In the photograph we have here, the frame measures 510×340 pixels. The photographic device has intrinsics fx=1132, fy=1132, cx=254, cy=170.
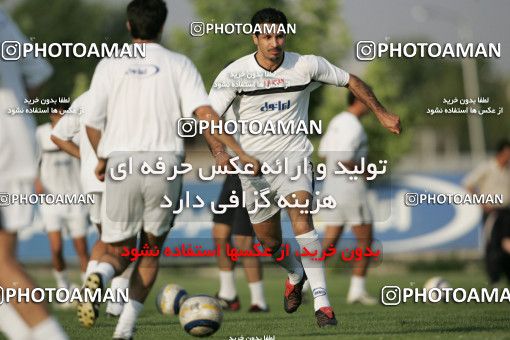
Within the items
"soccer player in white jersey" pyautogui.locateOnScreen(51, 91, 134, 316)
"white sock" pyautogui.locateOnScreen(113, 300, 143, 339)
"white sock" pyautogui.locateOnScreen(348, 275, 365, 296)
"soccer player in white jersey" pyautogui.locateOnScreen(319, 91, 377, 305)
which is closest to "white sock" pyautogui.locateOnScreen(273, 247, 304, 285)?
"soccer player in white jersey" pyautogui.locateOnScreen(51, 91, 134, 316)

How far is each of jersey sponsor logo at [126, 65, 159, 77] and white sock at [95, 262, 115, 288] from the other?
4.58 feet

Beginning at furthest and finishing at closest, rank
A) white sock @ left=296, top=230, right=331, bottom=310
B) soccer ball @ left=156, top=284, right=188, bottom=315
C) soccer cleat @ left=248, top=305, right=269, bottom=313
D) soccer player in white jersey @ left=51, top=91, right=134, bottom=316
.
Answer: soccer cleat @ left=248, top=305, right=269, bottom=313, soccer player in white jersey @ left=51, top=91, right=134, bottom=316, soccer ball @ left=156, top=284, right=188, bottom=315, white sock @ left=296, top=230, right=331, bottom=310

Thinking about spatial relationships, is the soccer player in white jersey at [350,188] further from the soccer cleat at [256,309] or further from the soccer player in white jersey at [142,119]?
the soccer player in white jersey at [142,119]

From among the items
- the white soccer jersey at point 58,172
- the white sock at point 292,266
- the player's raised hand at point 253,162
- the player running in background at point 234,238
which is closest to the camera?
the player's raised hand at point 253,162

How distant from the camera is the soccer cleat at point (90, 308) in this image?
25.6 feet

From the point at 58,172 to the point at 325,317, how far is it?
7428 mm

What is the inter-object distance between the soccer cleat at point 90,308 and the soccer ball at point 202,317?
1342 mm

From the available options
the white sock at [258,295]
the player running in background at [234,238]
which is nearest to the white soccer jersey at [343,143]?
the player running in background at [234,238]

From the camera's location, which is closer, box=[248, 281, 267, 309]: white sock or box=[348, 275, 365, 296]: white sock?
box=[248, 281, 267, 309]: white sock

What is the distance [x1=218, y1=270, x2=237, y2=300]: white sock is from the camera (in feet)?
45.0

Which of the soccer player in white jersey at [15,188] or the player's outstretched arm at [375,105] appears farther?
the player's outstretched arm at [375,105]

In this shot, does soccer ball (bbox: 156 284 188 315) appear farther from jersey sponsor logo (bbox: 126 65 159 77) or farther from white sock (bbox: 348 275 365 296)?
jersey sponsor logo (bbox: 126 65 159 77)

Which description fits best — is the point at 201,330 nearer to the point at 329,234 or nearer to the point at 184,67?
the point at 184,67

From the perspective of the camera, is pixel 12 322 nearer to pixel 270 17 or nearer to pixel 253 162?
pixel 253 162
